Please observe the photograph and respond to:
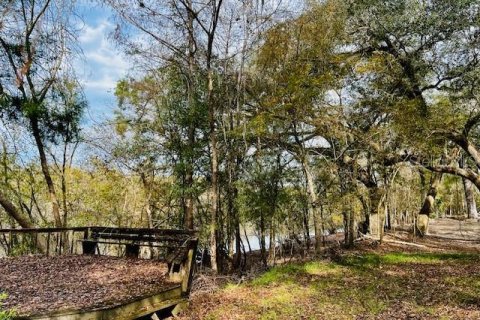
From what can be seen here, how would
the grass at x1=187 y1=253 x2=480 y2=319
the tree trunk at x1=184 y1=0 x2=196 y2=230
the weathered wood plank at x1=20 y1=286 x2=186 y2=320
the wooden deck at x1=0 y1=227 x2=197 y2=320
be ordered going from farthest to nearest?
the tree trunk at x1=184 y1=0 x2=196 y2=230 → the grass at x1=187 y1=253 x2=480 y2=319 → the wooden deck at x1=0 y1=227 x2=197 y2=320 → the weathered wood plank at x1=20 y1=286 x2=186 y2=320

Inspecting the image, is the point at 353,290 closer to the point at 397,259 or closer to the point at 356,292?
the point at 356,292

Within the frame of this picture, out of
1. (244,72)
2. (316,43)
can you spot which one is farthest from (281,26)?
(244,72)

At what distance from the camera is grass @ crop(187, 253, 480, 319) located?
19.6 feet

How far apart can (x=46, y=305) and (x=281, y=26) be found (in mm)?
8946

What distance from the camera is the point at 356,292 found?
715cm

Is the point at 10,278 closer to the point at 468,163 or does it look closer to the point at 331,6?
the point at 331,6

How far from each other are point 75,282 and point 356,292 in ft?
16.7

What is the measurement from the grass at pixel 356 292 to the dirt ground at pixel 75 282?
1174 millimetres

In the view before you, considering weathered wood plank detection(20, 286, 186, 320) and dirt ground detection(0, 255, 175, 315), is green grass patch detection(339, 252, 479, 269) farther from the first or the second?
weathered wood plank detection(20, 286, 186, 320)

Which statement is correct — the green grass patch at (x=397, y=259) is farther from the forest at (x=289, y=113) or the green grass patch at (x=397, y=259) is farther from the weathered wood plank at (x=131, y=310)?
the weathered wood plank at (x=131, y=310)

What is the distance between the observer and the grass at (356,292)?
5.98m

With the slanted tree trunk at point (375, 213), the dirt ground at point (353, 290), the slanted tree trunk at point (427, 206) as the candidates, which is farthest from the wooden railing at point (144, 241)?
the slanted tree trunk at point (427, 206)

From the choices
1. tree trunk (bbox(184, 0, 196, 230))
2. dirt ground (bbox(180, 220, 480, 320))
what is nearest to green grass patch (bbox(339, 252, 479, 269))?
dirt ground (bbox(180, 220, 480, 320))

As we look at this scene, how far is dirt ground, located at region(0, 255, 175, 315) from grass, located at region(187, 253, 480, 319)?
117 centimetres
